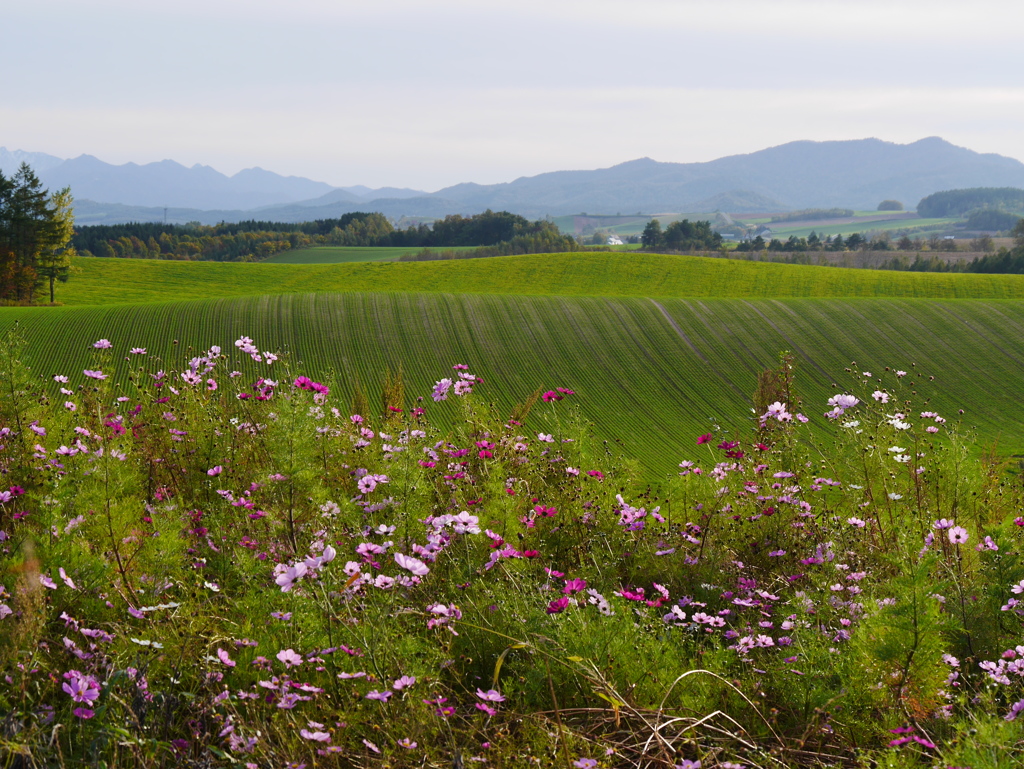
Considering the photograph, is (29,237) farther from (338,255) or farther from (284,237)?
(284,237)

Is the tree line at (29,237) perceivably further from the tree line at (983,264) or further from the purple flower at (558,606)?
the tree line at (983,264)

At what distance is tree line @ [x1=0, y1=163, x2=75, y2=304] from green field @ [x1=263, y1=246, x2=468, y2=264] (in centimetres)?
4101

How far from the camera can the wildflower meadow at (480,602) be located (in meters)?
2.96

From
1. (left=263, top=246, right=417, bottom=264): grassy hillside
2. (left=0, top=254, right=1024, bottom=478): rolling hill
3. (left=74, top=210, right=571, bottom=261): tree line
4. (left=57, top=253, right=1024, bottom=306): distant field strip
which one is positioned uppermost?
(left=74, top=210, right=571, bottom=261): tree line

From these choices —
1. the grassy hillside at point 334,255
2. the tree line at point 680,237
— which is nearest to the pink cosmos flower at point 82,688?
the grassy hillside at point 334,255

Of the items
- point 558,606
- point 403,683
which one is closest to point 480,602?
point 558,606

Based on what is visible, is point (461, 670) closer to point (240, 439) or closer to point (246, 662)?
point (246, 662)

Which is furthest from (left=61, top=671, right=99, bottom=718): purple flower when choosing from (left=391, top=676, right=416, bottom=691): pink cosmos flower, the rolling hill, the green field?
the green field

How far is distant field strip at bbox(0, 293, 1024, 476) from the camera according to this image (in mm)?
32844

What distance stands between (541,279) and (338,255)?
1925 inches

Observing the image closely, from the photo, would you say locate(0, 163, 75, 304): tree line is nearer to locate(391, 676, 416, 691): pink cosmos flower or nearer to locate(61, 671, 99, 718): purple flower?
locate(61, 671, 99, 718): purple flower

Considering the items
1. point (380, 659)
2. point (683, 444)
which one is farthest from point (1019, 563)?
point (683, 444)

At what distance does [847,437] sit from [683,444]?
2397cm

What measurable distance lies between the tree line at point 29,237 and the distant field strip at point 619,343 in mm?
23006
